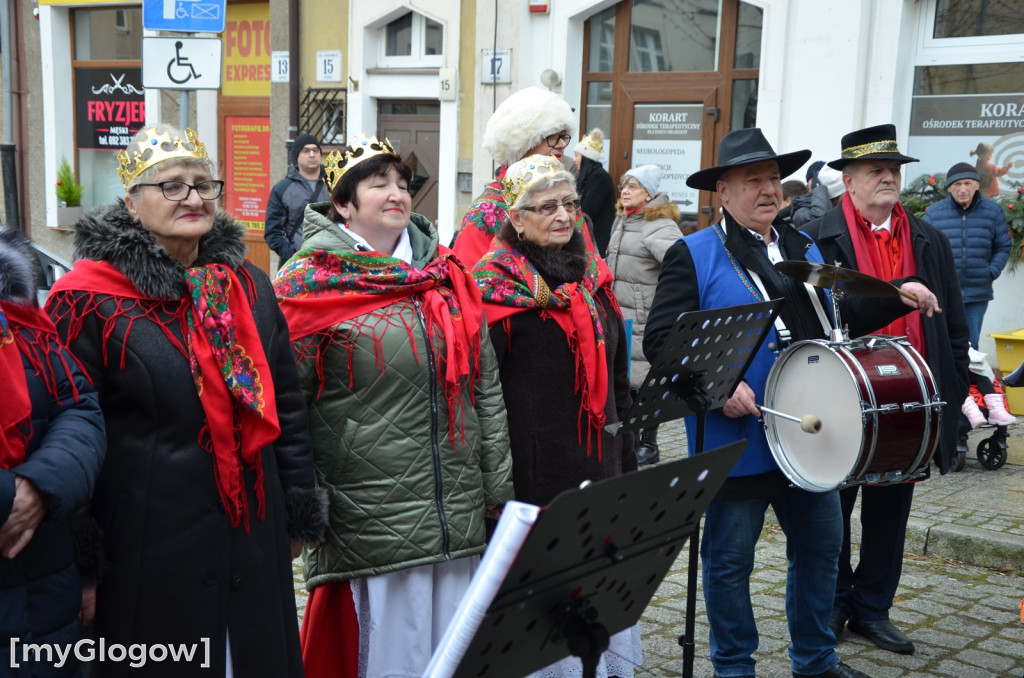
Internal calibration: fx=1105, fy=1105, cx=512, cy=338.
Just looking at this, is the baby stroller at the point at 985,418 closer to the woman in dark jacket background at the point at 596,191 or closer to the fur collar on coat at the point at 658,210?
the fur collar on coat at the point at 658,210

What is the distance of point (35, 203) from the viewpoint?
18.6 meters

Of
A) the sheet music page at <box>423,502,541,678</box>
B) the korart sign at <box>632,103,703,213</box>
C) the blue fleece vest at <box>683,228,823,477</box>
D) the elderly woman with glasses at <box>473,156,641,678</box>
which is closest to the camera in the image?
the sheet music page at <box>423,502,541,678</box>

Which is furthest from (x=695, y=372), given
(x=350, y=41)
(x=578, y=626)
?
(x=350, y=41)

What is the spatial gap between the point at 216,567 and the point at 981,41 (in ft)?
28.5

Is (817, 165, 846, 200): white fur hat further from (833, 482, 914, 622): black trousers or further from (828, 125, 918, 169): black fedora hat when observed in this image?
(833, 482, 914, 622): black trousers

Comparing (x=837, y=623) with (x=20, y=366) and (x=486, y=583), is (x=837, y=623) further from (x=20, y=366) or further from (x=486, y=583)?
(x=20, y=366)

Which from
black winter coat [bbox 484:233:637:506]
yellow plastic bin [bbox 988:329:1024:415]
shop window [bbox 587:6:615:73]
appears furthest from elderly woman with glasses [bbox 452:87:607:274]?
shop window [bbox 587:6:615:73]

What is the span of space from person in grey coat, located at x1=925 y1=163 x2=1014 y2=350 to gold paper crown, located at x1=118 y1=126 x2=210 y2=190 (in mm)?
6913

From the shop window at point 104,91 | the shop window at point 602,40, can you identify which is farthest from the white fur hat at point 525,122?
the shop window at point 104,91

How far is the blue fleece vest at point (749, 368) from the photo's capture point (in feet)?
12.8

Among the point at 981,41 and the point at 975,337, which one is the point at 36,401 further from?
the point at 981,41

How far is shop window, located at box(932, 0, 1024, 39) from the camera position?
9266mm

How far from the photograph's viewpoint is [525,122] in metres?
4.90

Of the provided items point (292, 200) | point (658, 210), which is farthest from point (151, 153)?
point (292, 200)
